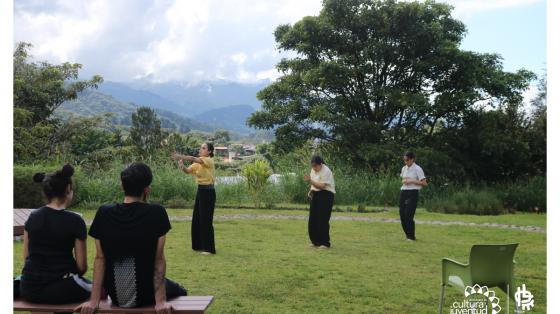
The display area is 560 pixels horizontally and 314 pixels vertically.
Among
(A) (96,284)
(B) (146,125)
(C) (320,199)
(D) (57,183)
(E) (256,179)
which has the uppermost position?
(B) (146,125)

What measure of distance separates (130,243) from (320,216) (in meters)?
4.66

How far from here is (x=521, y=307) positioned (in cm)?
467

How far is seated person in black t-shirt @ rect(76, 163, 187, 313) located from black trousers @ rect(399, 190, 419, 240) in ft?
17.5

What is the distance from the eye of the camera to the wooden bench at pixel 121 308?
3.21m

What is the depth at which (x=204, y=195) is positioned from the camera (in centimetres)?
693

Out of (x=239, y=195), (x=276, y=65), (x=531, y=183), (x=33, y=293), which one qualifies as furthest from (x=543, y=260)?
(x=276, y=65)

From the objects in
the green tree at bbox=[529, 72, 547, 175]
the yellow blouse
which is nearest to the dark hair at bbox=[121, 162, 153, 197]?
the yellow blouse

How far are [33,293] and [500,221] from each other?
9043 millimetres

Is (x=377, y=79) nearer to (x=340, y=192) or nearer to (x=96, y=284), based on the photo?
(x=340, y=192)

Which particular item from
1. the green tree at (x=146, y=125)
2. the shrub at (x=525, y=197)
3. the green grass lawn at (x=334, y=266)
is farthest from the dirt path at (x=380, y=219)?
the green tree at (x=146, y=125)

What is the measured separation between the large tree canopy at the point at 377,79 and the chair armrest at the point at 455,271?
10.1 meters

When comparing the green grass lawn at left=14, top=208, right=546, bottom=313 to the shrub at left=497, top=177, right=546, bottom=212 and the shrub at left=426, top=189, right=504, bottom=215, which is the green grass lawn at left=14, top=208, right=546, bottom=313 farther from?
the shrub at left=497, top=177, right=546, bottom=212

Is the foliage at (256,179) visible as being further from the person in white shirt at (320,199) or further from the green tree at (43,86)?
the green tree at (43,86)

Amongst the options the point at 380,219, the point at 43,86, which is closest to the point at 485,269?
the point at 380,219
